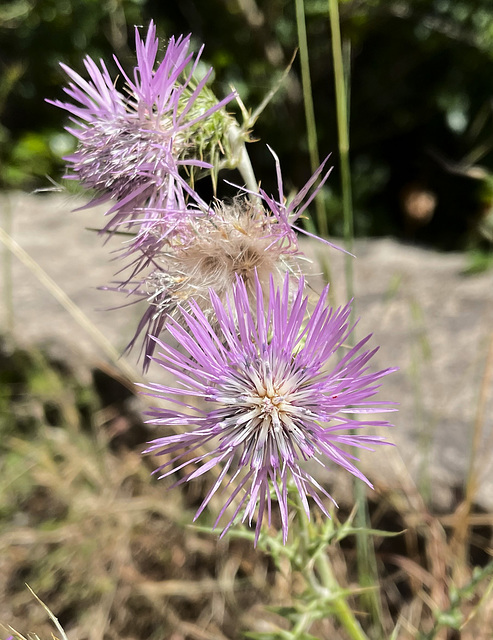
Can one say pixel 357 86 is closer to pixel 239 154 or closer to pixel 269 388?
pixel 239 154

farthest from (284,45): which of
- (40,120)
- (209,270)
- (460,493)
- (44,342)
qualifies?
(209,270)

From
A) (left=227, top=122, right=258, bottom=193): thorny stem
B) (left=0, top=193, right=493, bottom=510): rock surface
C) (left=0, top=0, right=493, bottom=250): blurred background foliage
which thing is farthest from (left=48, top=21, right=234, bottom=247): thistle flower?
(left=0, top=0, right=493, bottom=250): blurred background foliage

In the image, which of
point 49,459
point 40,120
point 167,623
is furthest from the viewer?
point 40,120

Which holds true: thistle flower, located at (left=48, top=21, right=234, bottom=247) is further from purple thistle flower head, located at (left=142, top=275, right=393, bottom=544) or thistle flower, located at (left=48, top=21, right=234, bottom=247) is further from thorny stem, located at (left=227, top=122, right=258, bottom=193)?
purple thistle flower head, located at (left=142, top=275, right=393, bottom=544)

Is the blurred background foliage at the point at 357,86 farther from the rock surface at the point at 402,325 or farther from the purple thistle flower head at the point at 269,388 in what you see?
the purple thistle flower head at the point at 269,388

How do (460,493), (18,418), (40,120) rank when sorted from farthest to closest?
(40,120) < (18,418) < (460,493)

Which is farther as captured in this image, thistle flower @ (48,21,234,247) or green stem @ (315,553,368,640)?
green stem @ (315,553,368,640)

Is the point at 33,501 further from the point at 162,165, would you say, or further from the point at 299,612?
the point at 162,165
